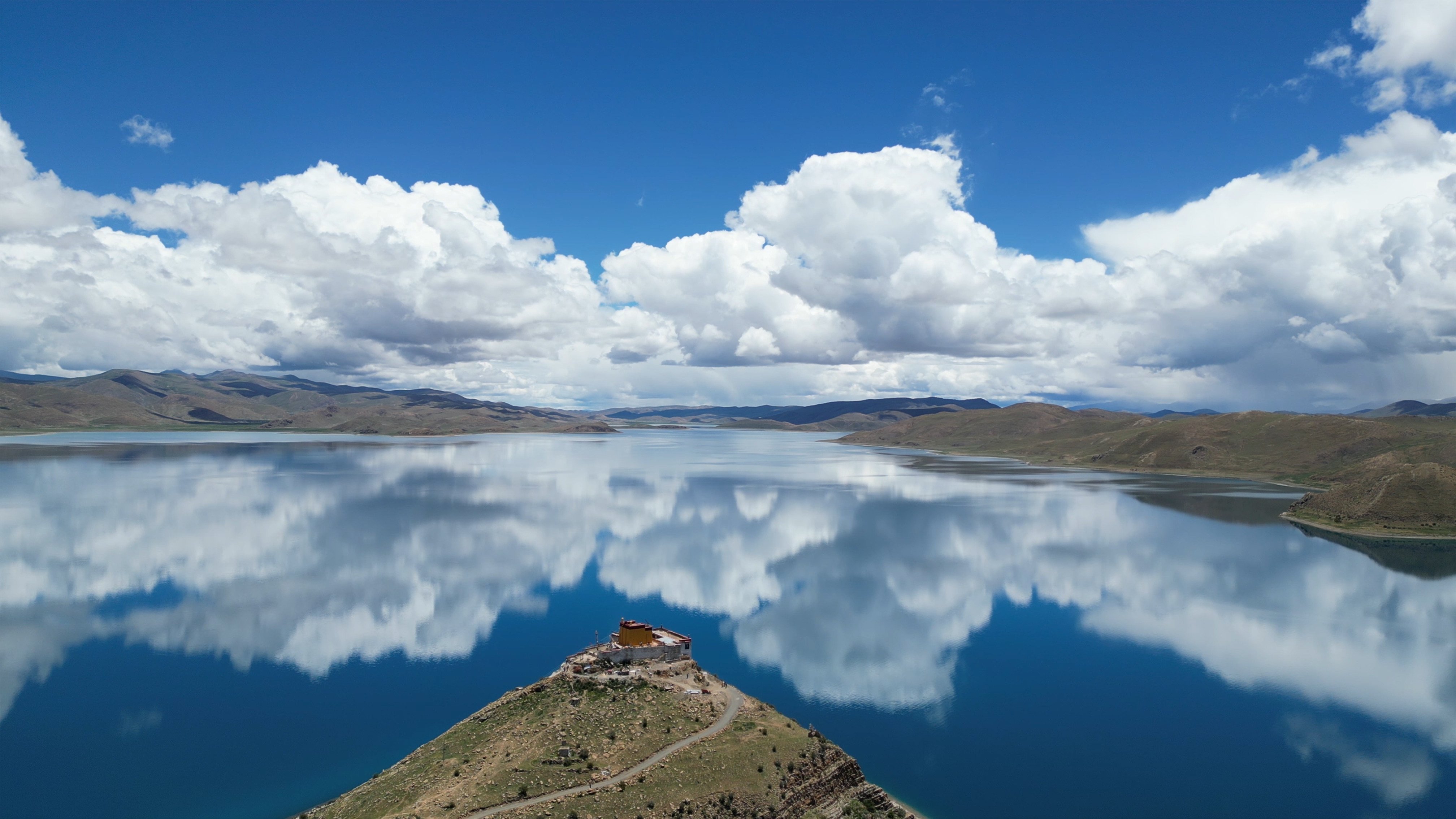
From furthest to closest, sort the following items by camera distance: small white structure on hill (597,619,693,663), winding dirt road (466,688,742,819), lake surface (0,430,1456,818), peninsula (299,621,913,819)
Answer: small white structure on hill (597,619,693,663), lake surface (0,430,1456,818), peninsula (299,621,913,819), winding dirt road (466,688,742,819)

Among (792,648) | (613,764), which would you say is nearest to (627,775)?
(613,764)

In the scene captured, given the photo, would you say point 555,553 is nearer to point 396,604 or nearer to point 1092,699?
point 396,604

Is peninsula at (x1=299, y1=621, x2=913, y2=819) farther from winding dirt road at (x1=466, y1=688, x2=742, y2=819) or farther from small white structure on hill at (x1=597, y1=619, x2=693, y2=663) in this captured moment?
small white structure on hill at (x1=597, y1=619, x2=693, y2=663)

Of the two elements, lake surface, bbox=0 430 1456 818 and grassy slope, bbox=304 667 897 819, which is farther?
lake surface, bbox=0 430 1456 818

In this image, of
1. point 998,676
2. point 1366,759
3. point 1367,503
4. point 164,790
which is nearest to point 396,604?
point 164,790

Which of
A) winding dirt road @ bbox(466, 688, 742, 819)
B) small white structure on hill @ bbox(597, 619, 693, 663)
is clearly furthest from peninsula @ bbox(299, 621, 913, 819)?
small white structure on hill @ bbox(597, 619, 693, 663)

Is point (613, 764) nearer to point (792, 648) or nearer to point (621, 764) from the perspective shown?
point (621, 764)
